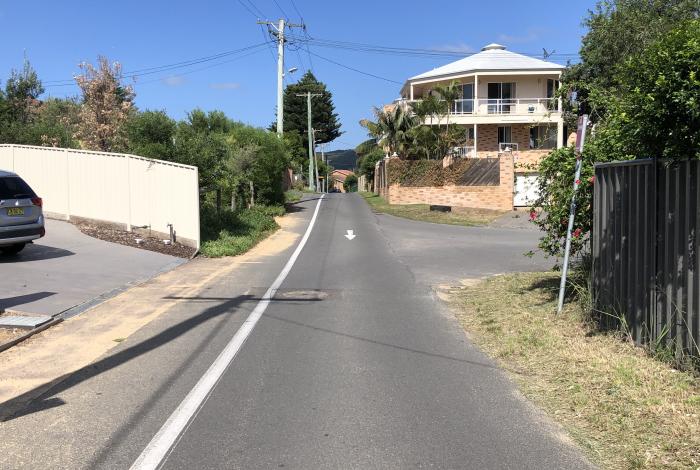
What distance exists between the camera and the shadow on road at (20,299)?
9.02m

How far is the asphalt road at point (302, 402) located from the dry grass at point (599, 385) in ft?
0.86

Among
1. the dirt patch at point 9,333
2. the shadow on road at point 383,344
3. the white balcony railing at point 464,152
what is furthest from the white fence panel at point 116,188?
the white balcony railing at point 464,152

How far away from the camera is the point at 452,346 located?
746 centimetres

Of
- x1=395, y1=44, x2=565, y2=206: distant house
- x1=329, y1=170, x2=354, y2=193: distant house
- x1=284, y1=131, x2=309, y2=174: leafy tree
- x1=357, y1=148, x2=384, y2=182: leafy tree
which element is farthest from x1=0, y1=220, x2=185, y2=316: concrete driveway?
x1=329, y1=170, x2=354, y2=193: distant house

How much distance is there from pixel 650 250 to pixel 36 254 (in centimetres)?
1260

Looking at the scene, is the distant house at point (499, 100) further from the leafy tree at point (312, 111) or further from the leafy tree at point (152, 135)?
the leafy tree at point (312, 111)

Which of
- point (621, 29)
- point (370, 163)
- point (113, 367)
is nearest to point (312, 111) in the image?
point (370, 163)

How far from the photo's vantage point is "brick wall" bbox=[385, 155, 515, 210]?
31.9m

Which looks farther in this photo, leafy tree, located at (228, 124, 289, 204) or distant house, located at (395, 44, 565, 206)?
distant house, located at (395, 44, 565, 206)

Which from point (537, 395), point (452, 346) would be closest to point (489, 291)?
point (452, 346)

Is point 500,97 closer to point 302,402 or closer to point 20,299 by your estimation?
point 20,299

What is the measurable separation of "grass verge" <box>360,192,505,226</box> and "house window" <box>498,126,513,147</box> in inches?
467

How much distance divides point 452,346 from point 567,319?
5.99 ft

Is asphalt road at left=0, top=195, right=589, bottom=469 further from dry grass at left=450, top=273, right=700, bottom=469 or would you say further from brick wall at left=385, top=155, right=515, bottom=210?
brick wall at left=385, top=155, right=515, bottom=210
